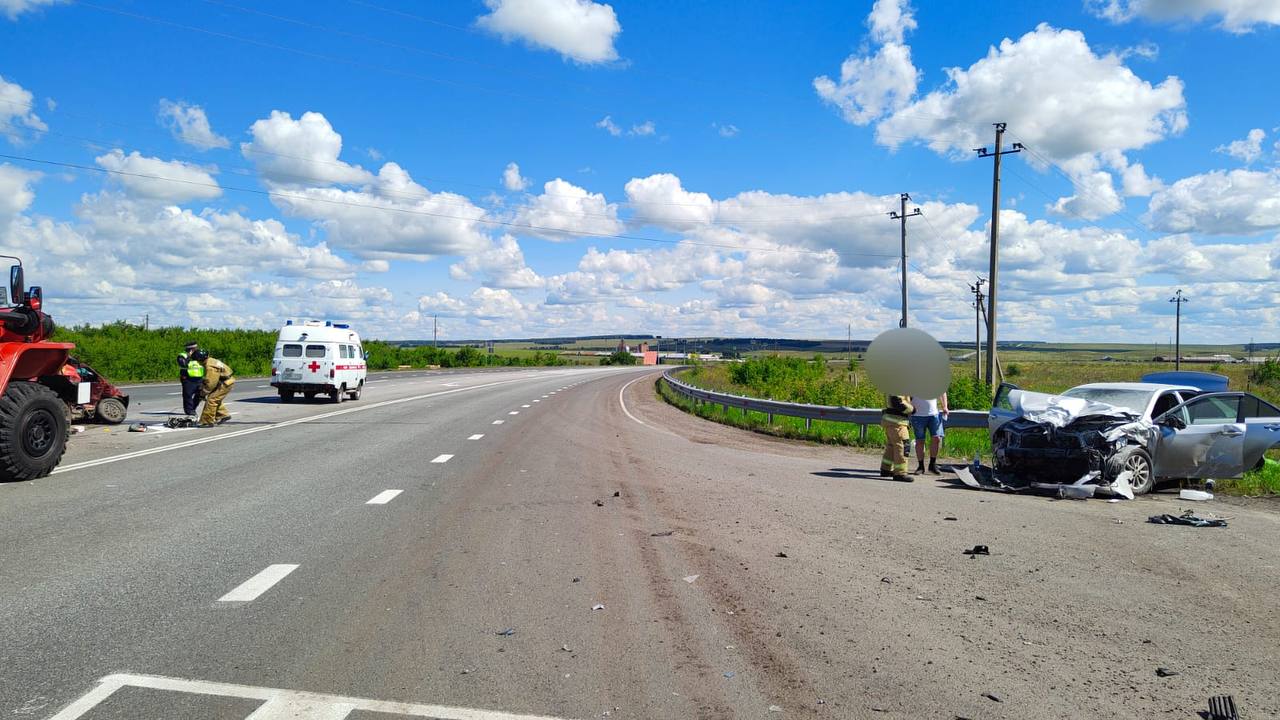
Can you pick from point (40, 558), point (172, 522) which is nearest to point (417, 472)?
point (172, 522)

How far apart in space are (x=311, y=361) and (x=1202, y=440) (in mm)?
22179

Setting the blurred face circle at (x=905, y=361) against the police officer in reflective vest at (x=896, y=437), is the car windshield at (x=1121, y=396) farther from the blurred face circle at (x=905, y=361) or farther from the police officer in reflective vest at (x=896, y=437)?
the blurred face circle at (x=905, y=361)

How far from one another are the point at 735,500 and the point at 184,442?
10268mm

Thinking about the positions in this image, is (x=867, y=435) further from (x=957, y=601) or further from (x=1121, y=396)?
(x=957, y=601)

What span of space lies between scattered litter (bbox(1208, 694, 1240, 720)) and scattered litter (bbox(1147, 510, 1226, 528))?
5422mm

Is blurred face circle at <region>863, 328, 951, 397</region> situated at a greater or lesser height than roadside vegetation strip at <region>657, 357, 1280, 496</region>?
greater

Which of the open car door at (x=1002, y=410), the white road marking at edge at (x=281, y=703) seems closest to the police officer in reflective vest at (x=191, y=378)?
the open car door at (x=1002, y=410)

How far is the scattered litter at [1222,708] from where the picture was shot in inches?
154

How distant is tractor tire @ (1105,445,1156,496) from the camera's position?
412 inches

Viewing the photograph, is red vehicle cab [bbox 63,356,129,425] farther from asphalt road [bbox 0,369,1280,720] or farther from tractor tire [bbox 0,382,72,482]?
asphalt road [bbox 0,369,1280,720]

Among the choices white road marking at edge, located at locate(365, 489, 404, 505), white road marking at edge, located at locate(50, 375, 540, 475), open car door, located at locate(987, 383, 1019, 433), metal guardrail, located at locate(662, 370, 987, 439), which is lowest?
white road marking at edge, located at locate(50, 375, 540, 475)

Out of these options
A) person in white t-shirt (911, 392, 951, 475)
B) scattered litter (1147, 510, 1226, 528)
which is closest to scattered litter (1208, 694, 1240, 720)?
scattered litter (1147, 510, 1226, 528)

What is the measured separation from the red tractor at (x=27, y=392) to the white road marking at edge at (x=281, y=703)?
7.58 m

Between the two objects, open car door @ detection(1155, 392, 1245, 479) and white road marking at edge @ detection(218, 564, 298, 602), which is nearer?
white road marking at edge @ detection(218, 564, 298, 602)
